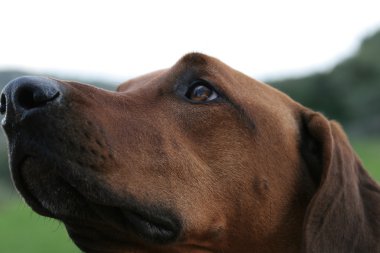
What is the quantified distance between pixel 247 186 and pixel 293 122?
79 cm

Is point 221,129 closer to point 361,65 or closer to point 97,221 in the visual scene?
point 97,221

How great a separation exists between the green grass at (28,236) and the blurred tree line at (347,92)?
1665 cm

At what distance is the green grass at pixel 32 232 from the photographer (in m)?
16.9

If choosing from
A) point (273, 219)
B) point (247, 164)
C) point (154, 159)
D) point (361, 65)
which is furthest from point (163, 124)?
point (361, 65)

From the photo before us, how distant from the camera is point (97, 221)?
4316 mm

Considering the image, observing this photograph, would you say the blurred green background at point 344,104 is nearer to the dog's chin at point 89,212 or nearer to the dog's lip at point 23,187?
the dog's chin at point 89,212

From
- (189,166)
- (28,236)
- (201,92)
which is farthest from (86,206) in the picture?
(28,236)

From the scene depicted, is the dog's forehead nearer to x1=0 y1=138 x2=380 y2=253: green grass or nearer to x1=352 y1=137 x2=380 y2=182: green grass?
x1=0 y1=138 x2=380 y2=253: green grass

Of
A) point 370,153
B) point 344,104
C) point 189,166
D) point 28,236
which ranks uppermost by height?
point 189,166

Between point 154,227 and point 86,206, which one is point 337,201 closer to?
point 154,227

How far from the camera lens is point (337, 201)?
4934 millimetres

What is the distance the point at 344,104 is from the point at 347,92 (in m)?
1.40

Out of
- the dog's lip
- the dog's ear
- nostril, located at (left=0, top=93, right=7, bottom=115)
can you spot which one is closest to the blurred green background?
the dog's ear


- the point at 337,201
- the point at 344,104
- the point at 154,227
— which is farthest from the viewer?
the point at 344,104
